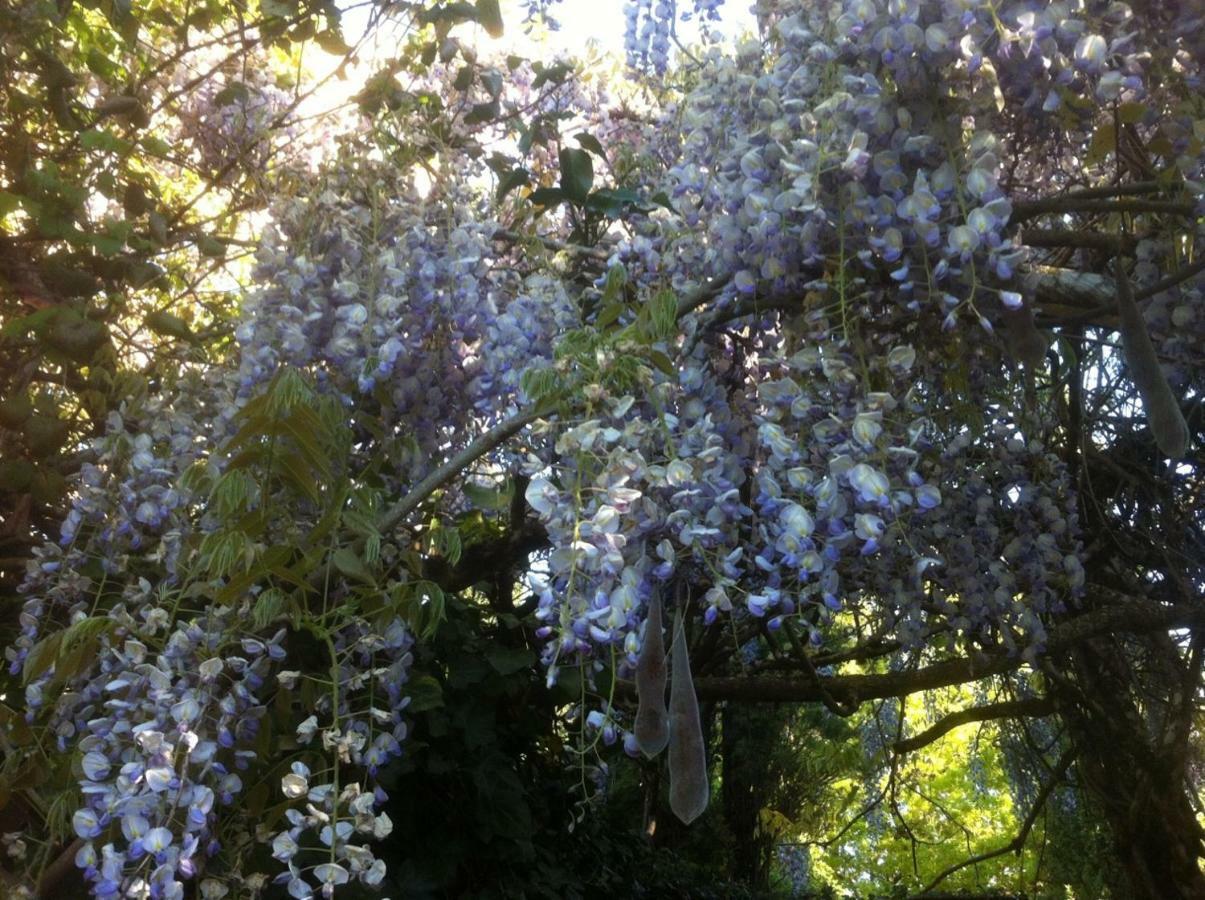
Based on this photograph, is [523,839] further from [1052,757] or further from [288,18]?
[1052,757]

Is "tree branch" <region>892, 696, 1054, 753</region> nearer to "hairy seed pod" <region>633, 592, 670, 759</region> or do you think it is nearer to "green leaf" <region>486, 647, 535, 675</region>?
"green leaf" <region>486, 647, 535, 675</region>

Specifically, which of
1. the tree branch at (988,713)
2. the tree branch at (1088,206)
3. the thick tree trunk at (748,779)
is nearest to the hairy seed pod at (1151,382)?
the tree branch at (1088,206)

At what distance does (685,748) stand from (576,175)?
4.07 ft

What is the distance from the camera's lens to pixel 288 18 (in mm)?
2637

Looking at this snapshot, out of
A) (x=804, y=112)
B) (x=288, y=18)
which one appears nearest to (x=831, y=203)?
(x=804, y=112)

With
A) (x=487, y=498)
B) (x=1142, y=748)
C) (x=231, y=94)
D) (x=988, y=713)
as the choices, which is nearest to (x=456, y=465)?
(x=487, y=498)

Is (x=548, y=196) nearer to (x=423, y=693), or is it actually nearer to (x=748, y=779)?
(x=423, y=693)

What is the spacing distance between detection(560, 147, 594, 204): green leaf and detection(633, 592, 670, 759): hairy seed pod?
42.0 inches

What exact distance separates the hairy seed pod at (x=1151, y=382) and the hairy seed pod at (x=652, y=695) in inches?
27.9

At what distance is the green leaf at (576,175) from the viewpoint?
2.16 metres

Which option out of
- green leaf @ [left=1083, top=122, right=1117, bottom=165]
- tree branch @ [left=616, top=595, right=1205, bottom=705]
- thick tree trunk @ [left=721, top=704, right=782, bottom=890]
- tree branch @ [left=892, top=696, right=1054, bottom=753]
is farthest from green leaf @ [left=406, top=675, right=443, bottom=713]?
thick tree trunk @ [left=721, top=704, right=782, bottom=890]

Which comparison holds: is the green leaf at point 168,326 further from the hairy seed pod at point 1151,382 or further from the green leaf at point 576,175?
the hairy seed pod at point 1151,382

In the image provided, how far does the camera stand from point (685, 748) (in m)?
1.31

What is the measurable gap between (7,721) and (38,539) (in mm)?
744
